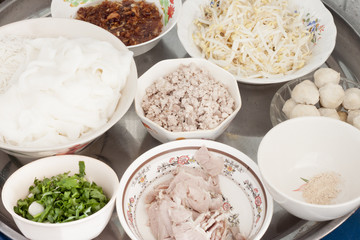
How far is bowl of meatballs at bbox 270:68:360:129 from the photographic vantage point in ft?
7.10

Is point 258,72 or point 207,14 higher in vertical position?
point 207,14

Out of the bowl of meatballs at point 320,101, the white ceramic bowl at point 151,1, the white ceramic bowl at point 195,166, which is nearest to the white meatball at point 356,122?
the bowl of meatballs at point 320,101

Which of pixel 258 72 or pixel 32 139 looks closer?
pixel 32 139

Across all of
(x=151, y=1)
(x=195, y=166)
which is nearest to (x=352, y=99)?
(x=195, y=166)

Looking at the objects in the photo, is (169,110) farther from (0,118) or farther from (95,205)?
(0,118)

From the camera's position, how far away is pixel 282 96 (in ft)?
7.68

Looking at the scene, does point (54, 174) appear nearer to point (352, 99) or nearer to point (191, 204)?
point (191, 204)

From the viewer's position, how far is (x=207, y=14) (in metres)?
2.71

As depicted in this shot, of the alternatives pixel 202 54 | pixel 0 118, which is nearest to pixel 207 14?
pixel 202 54

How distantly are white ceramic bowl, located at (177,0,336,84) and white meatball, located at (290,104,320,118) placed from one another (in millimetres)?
194

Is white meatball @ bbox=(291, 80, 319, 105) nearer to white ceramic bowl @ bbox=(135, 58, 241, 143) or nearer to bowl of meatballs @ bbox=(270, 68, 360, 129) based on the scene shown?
bowl of meatballs @ bbox=(270, 68, 360, 129)

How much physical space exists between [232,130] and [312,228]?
0.67 m

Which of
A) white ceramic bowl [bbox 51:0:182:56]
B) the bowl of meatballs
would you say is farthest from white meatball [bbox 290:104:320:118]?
white ceramic bowl [bbox 51:0:182:56]

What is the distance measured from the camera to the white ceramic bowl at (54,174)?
172 cm
